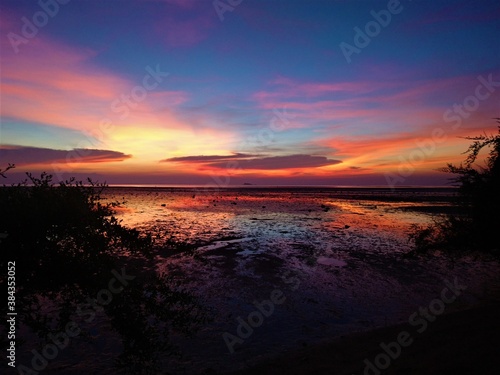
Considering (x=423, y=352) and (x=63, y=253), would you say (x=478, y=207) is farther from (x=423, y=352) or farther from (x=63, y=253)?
(x=63, y=253)

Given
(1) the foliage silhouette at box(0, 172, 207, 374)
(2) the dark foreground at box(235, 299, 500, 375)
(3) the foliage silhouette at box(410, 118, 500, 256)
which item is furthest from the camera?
(3) the foliage silhouette at box(410, 118, 500, 256)

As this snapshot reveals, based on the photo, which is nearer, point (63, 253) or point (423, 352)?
point (63, 253)

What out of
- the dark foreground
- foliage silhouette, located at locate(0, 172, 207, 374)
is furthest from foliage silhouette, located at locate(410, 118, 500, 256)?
foliage silhouette, located at locate(0, 172, 207, 374)

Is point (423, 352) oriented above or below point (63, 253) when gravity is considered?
below

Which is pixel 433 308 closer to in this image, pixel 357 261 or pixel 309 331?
pixel 309 331

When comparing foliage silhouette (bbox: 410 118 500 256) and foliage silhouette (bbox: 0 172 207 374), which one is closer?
foliage silhouette (bbox: 0 172 207 374)

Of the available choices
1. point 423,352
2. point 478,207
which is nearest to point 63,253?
point 423,352

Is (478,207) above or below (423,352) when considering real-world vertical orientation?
above

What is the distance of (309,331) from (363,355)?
2.57m

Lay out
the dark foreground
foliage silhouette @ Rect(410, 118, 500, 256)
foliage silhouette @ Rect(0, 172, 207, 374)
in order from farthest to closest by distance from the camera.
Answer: foliage silhouette @ Rect(410, 118, 500, 256)
the dark foreground
foliage silhouette @ Rect(0, 172, 207, 374)

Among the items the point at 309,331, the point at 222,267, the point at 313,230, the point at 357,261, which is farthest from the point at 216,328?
the point at 313,230

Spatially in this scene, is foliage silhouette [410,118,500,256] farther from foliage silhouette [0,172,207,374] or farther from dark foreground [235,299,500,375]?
foliage silhouette [0,172,207,374]

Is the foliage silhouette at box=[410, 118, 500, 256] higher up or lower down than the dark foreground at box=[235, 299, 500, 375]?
higher up

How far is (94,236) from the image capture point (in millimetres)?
6805
